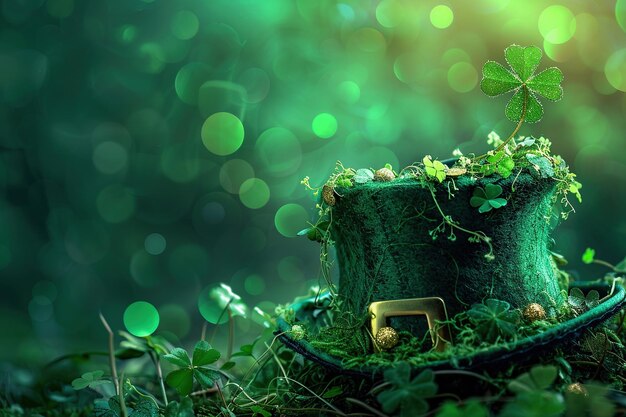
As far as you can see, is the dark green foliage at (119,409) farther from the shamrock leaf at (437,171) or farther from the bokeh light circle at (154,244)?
the bokeh light circle at (154,244)

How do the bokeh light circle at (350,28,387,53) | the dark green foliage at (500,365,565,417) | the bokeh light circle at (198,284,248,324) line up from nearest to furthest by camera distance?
the dark green foliage at (500,365,565,417) → the bokeh light circle at (198,284,248,324) → the bokeh light circle at (350,28,387,53)

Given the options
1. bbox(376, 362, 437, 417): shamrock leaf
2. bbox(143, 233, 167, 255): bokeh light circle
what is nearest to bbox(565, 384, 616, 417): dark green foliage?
bbox(376, 362, 437, 417): shamrock leaf

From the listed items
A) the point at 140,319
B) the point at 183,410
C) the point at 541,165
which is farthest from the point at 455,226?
the point at 140,319

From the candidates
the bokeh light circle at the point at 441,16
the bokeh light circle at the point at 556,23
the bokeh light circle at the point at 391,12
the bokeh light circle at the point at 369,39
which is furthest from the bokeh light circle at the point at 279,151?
the bokeh light circle at the point at 556,23

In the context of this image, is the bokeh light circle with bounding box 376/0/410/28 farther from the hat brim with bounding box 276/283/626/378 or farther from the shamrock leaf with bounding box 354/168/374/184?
the hat brim with bounding box 276/283/626/378

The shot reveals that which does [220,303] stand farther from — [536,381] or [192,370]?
[536,381]

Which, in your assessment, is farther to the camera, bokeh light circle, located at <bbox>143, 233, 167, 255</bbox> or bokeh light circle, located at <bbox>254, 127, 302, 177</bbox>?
bokeh light circle, located at <bbox>143, 233, 167, 255</bbox>

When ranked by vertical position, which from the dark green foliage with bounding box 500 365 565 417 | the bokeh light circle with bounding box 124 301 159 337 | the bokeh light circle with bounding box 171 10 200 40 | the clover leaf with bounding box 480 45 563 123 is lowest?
the bokeh light circle with bounding box 124 301 159 337
